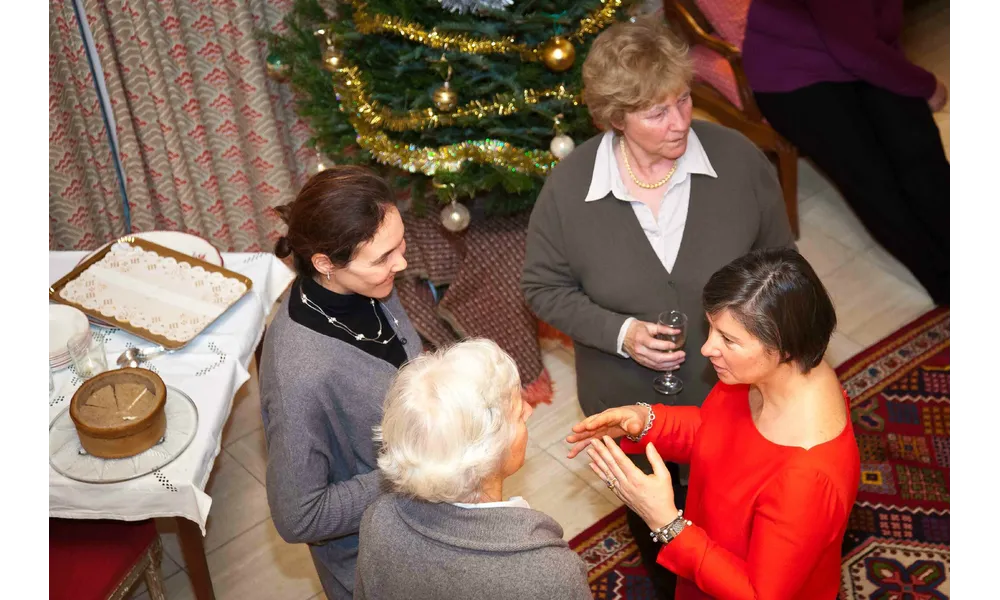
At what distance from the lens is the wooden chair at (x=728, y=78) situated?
4.79 m

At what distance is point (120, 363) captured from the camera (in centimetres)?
307

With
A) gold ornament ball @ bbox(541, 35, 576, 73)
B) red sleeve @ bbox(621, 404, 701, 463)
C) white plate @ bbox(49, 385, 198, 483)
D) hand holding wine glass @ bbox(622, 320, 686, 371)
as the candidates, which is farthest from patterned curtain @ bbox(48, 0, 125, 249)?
red sleeve @ bbox(621, 404, 701, 463)

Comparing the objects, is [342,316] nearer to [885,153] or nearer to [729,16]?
[729,16]

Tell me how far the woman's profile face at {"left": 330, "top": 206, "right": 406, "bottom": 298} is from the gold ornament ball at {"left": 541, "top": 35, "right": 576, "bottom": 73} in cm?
149

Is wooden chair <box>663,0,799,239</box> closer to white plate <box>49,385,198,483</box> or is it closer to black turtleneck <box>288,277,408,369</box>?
black turtleneck <box>288,277,408,369</box>

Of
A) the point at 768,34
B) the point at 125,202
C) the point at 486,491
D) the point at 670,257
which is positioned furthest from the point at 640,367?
the point at 125,202

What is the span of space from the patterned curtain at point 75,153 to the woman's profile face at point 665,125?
106 inches

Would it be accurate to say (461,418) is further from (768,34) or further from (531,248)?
(768,34)

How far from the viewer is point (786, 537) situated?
6.63 feet

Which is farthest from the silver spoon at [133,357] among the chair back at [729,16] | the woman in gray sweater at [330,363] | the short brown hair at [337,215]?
the chair back at [729,16]

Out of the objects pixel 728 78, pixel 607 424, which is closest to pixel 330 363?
pixel 607 424

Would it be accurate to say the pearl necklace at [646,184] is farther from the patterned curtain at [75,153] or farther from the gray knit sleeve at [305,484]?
the patterned curtain at [75,153]

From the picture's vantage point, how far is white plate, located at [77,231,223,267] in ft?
11.3
